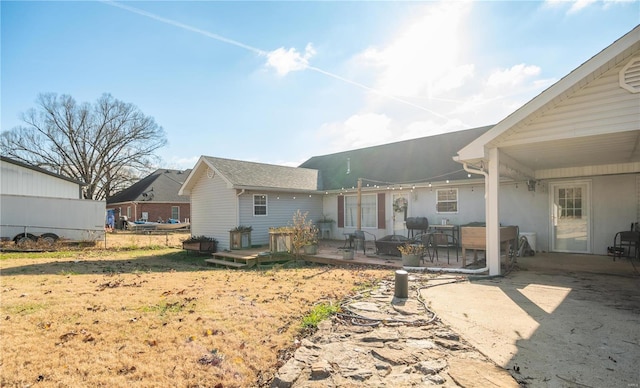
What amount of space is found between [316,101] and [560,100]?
8.59 metres

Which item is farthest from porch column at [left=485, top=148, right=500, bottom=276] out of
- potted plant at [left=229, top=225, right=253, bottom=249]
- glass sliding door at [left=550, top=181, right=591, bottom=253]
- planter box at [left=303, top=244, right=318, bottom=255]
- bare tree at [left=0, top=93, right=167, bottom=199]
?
bare tree at [left=0, top=93, right=167, bottom=199]

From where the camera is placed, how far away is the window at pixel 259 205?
1367 centimetres

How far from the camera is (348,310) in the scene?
4.73 meters

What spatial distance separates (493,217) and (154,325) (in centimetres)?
666

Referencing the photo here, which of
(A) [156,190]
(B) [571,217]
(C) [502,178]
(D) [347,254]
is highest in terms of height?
(A) [156,190]

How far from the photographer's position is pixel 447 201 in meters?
12.4

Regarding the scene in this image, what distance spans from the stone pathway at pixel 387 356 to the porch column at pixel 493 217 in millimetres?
3325

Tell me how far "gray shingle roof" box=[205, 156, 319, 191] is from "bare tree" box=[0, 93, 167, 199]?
2542 cm

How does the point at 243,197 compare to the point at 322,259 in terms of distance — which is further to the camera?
the point at 243,197

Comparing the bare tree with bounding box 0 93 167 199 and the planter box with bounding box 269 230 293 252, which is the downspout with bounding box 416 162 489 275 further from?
the bare tree with bounding box 0 93 167 199

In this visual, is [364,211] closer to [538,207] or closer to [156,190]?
[538,207]

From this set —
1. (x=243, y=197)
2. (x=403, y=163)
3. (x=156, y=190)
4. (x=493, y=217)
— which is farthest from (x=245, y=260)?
(x=156, y=190)

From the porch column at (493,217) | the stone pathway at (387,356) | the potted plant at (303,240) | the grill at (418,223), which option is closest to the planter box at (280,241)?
the potted plant at (303,240)

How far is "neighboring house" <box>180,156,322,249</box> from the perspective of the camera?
13.2 m
